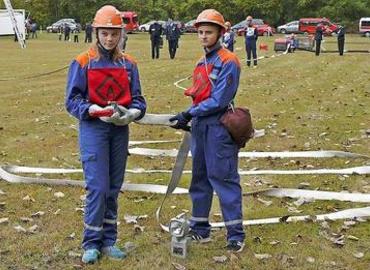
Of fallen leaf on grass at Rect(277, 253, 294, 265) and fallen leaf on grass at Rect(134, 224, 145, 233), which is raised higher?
fallen leaf on grass at Rect(134, 224, 145, 233)

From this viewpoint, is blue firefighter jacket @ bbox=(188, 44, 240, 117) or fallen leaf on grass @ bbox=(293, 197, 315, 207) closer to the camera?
blue firefighter jacket @ bbox=(188, 44, 240, 117)

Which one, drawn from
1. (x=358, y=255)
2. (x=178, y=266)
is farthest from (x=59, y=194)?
(x=358, y=255)

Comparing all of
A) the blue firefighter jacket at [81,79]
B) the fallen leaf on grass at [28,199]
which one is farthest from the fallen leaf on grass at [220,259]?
the fallen leaf on grass at [28,199]

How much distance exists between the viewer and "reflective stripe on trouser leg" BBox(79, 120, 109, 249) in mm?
4797

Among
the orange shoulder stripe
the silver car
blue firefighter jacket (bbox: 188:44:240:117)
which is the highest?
the orange shoulder stripe

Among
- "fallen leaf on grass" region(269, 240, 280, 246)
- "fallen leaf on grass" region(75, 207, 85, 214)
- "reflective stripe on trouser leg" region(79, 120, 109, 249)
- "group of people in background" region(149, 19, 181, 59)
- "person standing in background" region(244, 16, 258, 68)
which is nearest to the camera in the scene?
"reflective stripe on trouser leg" region(79, 120, 109, 249)

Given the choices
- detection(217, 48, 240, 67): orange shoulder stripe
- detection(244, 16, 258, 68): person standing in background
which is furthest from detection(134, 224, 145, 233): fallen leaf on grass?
detection(244, 16, 258, 68): person standing in background

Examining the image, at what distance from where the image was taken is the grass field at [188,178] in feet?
17.1

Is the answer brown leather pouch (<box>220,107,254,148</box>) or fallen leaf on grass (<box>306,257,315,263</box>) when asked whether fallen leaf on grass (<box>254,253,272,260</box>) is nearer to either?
fallen leaf on grass (<box>306,257,315,263</box>)

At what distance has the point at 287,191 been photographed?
22.3 ft

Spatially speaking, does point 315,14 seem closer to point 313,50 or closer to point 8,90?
point 313,50

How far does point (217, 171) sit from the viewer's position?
509 centimetres

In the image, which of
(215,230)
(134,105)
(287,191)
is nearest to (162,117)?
(134,105)

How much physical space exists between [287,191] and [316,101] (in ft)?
25.0
